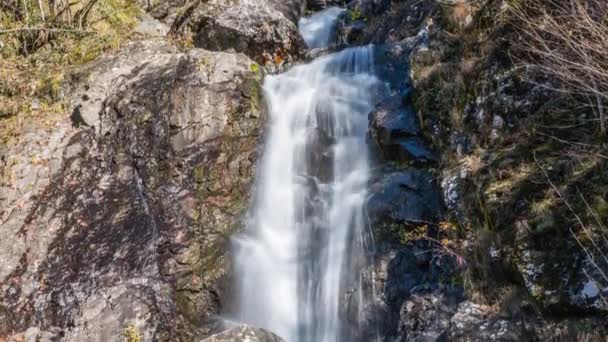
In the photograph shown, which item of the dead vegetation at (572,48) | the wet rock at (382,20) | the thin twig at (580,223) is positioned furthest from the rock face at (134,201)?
the dead vegetation at (572,48)

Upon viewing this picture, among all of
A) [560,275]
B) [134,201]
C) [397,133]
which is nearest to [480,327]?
[560,275]

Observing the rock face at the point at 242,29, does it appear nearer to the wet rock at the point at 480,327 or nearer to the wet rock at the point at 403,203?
the wet rock at the point at 403,203

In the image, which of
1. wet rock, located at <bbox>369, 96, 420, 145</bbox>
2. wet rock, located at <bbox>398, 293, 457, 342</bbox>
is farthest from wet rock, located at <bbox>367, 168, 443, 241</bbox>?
wet rock, located at <bbox>398, 293, 457, 342</bbox>

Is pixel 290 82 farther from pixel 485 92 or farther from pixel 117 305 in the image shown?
pixel 117 305

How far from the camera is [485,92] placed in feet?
21.5

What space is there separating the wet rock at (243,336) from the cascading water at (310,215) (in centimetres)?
119

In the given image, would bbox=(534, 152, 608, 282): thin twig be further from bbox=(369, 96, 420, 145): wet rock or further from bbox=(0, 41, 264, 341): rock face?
bbox=(0, 41, 264, 341): rock face

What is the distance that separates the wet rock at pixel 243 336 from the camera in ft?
18.4

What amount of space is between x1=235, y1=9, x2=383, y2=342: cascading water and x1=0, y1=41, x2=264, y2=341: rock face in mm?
411

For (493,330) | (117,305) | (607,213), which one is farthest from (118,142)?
(607,213)

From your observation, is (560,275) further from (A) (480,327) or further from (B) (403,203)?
(B) (403,203)

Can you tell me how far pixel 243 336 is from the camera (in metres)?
5.66

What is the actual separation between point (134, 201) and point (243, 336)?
11.2 feet

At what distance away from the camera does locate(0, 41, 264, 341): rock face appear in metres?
7.03
